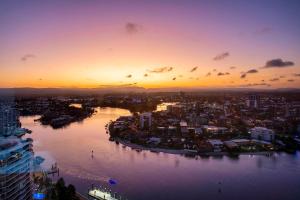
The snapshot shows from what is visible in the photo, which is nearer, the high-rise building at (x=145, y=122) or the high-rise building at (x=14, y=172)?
the high-rise building at (x=14, y=172)

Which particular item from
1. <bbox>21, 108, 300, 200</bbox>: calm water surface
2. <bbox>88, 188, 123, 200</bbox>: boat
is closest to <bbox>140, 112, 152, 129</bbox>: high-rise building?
<bbox>21, 108, 300, 200</bbox>: calm water surface

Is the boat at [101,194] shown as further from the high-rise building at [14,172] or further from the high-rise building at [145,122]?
the high-rise building at [145,122]

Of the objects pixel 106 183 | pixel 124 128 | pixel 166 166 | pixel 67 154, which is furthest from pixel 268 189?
pixel 124 128

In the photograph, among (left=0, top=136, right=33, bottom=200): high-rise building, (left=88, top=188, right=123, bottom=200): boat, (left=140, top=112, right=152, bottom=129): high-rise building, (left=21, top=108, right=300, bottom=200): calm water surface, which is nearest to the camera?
(left=0, top=136, right=33, bottom=200): high-rise building

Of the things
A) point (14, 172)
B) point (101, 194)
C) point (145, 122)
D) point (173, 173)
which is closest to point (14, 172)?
point (14, 172)

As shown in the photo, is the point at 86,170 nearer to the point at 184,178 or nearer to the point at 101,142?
the point at 184,178

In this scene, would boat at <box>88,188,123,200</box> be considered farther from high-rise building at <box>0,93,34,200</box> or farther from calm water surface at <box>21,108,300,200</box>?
high-rise building at <box>0,93,34,200</box>

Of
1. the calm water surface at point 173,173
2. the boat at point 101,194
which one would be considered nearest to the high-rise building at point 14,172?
the boat at point 101,194

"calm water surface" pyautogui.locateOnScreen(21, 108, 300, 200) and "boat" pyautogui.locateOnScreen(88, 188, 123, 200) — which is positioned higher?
"boat" pyautogui.locateOnScreen(88, 188, 123, 200)
